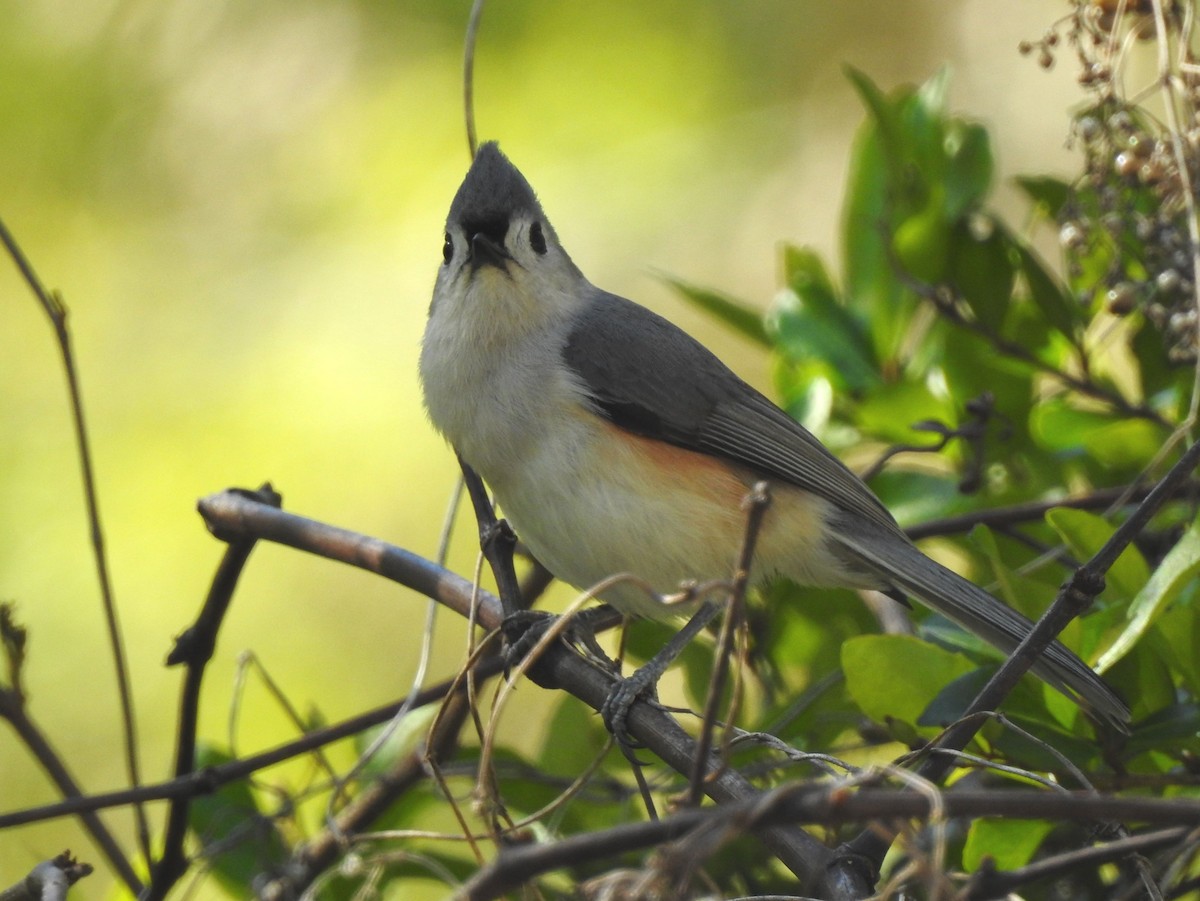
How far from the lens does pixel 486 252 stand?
2557 mm

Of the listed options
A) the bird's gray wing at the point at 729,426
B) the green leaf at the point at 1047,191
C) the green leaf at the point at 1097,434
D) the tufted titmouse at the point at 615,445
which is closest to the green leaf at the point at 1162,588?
the tufted titmouse at the point at 615,445

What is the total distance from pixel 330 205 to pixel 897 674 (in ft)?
11.5

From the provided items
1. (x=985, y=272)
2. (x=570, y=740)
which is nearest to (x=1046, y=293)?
(x=985, y=272)

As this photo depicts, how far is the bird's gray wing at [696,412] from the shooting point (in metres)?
2.55

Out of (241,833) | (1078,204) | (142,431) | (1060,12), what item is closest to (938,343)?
(1078,204)

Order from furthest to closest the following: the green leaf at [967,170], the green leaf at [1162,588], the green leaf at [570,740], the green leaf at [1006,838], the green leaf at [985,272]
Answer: the green leaf at [967,170]
the green leaf at [985,272]
the green leaf at [570,740]
the green leaf at [1006,838]
the green leaf at [1162,588]

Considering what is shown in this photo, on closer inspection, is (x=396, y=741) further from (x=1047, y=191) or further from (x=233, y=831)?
(x=1047, y=191)

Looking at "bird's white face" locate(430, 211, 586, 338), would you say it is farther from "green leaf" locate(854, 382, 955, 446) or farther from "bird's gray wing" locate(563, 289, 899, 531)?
"green leaf" locate(854, 382, 955, 446)

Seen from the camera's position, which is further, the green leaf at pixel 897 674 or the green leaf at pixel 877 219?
the green leaf at pixel 877 219

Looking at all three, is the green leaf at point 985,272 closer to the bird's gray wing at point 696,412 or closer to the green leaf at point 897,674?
the bird's gray wing at point 696,412

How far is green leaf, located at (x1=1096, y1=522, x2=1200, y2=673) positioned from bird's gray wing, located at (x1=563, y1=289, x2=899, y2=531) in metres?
0.70

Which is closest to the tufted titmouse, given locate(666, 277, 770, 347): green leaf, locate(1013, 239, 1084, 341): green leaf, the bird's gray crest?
the bird's gray crest

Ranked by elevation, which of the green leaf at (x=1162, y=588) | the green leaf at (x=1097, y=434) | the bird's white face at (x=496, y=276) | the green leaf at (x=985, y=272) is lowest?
the green leaf at (x=1162, y=588)

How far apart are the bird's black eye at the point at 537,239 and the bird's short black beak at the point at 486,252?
4.1 inches
